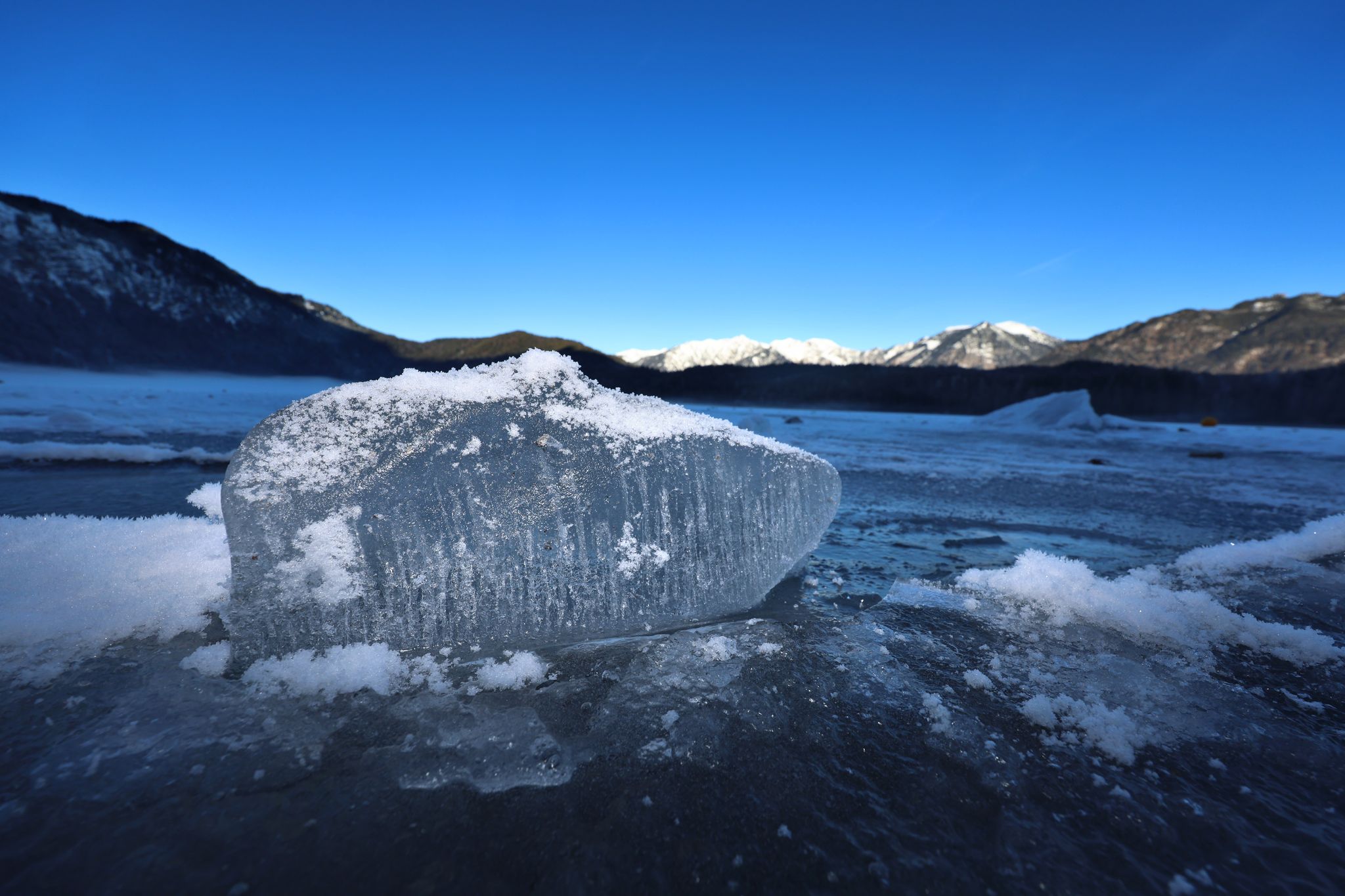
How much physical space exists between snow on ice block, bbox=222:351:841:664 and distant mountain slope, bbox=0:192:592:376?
49.1 metres

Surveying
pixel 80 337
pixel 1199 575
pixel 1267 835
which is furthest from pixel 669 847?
pixel 80 337

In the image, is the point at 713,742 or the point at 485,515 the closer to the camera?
the point at 713,742

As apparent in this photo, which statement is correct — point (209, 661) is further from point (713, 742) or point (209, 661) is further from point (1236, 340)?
point (1236, 340)

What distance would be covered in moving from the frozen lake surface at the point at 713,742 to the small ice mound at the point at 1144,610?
0.01 m

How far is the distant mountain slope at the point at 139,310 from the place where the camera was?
44906 millimetres

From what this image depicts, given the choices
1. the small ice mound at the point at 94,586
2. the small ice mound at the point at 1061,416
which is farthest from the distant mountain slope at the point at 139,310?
the small ice mound at the point at 94,586

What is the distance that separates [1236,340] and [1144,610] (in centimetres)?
19588

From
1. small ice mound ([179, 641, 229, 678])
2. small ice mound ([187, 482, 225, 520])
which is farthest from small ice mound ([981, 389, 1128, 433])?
small ice mound ([179, 641, 229, 678])

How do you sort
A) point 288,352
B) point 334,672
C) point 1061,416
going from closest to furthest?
point 334,672, point 1061,416, point 288,352

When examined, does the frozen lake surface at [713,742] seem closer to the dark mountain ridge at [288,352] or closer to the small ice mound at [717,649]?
the small ice mound at [717,649]

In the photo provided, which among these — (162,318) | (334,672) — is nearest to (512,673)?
(334,672)

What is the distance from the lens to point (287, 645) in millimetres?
1601

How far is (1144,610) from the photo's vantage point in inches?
77.8

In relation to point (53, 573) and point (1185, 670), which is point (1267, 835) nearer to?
point (1185, 670)
